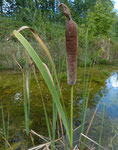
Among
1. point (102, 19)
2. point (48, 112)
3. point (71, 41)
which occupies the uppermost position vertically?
point (102, 19)

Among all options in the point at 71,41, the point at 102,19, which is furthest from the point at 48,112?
the point at 102,19

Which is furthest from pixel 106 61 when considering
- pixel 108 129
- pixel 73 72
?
pixel 73 72

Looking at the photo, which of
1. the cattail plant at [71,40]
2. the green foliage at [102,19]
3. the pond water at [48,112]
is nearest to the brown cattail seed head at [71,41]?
the cattail plant at [71,40]

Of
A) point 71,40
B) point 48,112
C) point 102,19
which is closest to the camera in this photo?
point 71,40

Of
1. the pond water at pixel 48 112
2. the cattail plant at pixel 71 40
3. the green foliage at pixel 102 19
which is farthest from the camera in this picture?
the green foliage at pixel 102 19

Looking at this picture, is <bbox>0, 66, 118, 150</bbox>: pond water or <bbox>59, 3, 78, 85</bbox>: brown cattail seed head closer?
<bbox>59, 3, 78, 85</bbox>: brown cattail seed head

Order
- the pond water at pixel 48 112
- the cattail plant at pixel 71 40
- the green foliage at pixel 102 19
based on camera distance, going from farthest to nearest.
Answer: the green foliage at pixel 102 19, the pond water at pixel 48 112, the cattail plant at pixel 71 40

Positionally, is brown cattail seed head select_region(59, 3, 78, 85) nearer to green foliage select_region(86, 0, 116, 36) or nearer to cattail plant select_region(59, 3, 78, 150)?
cattail plant select_region(59, 3, 78, 150)

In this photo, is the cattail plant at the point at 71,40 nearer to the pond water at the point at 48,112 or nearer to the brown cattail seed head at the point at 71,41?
the brown cattail seed head at the point at 71,41

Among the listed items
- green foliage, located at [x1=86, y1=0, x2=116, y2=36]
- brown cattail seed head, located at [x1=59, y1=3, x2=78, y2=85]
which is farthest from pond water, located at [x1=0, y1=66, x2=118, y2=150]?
green foliage, located at [x1=86, y1=0, x2=116, y2=36]

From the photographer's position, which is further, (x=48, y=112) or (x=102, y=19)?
(x=102, y=19)

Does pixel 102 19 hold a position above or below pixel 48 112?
above

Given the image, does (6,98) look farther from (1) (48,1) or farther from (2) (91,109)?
(1) (48,1)

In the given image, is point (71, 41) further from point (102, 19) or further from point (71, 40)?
point (102, 19)
